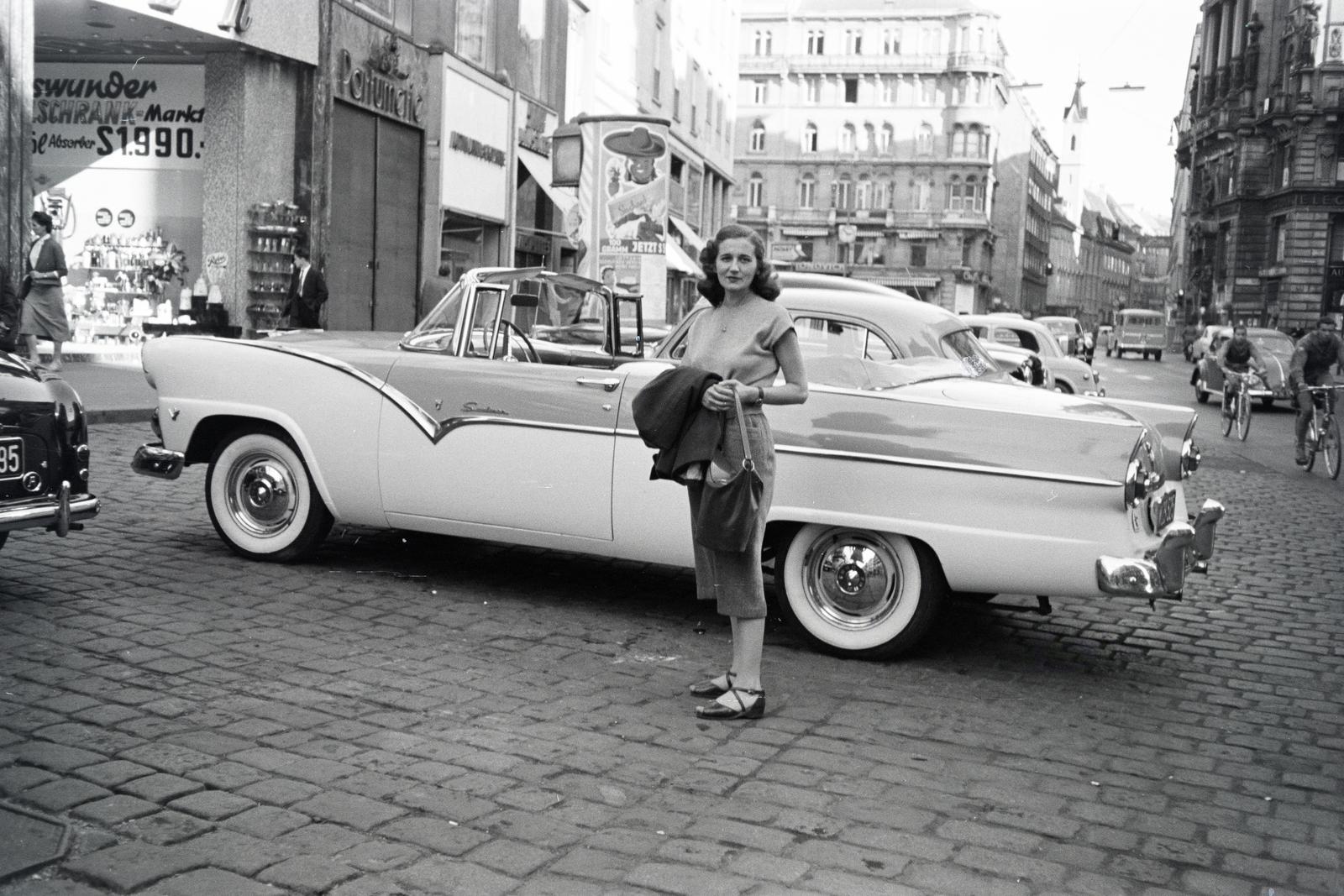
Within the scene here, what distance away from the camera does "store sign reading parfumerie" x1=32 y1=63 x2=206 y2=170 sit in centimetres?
1861

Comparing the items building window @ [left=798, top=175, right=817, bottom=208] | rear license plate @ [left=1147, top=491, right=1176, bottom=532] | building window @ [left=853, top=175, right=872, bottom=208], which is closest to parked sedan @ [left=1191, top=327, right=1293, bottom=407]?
rear license plate @ [left=1147, top=491, right=1176, bottom=532]

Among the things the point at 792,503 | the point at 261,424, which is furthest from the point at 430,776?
the point at 261,424

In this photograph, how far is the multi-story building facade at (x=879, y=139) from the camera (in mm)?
98188

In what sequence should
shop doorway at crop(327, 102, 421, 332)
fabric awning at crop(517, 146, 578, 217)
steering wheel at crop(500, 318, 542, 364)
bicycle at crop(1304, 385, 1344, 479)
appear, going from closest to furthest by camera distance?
steering wheel at crop(500, 318, 542, 364) → bicycle at crop(1304, 385, 1344, 479) → shop doorway at crop(327, 102, 421, 332) → fabric awning at crop(517, 146, 578, 217)

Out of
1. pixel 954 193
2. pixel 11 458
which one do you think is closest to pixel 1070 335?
pixel 11 458

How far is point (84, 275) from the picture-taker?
1892cm

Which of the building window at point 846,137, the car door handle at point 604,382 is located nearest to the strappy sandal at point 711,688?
the car door handle at point 604,382

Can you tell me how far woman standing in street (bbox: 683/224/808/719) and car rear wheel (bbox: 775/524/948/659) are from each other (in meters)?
0.88

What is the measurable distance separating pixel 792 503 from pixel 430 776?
216cm

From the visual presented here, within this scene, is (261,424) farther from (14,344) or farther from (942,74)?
(942,74)

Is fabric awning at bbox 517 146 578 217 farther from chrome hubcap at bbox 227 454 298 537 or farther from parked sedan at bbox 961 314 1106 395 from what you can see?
chrome hubcap at bbox 227 454 298 537

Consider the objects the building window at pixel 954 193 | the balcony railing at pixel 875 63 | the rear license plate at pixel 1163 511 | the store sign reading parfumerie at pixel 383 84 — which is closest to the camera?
the rear license plate at pixel 1163 511

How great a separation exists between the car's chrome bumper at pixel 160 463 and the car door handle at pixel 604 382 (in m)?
2.22

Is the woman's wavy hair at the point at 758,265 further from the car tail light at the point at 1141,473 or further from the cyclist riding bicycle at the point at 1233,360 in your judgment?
the cyclist riding bicycle at the point at 1233,360
